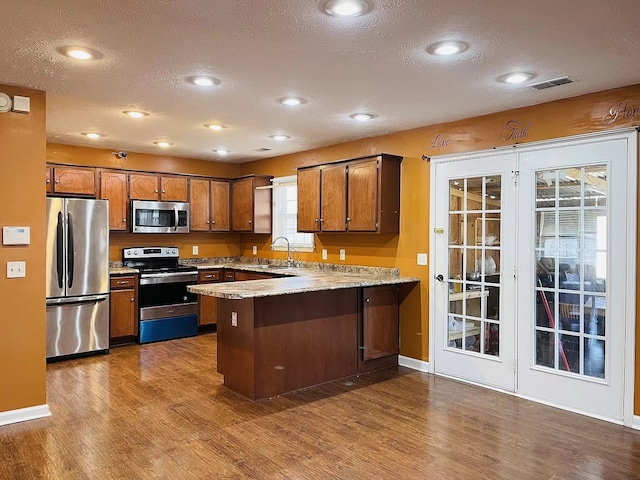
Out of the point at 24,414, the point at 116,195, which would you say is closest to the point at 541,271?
the point at 24,414

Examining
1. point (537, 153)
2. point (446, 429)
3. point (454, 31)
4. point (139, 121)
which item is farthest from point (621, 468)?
point (139, 121)

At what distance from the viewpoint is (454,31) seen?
2.62 m

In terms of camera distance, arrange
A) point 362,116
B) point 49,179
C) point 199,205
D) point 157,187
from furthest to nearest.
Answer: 1. point 199,205
2. point 157,187
3. point 49,179
4. point 362,116

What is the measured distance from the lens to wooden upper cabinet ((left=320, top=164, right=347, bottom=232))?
17.8ft

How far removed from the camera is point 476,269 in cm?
459

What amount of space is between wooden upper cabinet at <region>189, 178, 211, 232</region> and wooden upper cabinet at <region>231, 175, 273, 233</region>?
45 cm

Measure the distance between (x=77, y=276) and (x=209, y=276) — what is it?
1917mm

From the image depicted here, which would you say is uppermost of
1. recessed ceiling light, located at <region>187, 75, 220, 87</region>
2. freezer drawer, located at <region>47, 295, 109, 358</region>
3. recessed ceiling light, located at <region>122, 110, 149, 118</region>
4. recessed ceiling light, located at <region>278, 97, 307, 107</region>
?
recessed ceiling light, located at <region>122, 110, 149, 118</region>

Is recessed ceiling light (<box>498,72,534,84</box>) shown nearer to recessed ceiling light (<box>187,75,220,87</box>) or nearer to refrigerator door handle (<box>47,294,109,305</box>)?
recessed ceiling light (<box>187,75,220,87</box>)

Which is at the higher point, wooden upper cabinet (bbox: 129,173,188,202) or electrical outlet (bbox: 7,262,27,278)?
A: wooden upper cabinet (bbox: 129,173,188,202)

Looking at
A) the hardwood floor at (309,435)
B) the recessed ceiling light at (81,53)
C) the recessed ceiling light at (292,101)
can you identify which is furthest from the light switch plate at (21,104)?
the hardwood floor at (309,435)

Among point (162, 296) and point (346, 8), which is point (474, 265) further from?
point (162, 296)

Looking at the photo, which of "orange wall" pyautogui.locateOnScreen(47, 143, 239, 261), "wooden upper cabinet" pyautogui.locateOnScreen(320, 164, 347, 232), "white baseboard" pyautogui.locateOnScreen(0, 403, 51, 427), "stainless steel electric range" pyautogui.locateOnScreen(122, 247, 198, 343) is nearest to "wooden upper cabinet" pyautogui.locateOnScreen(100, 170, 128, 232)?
"orange wall" pyautogui.locateOnScreen(47, 143, 239, 261)

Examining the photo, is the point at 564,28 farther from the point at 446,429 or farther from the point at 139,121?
the point at 139,121
